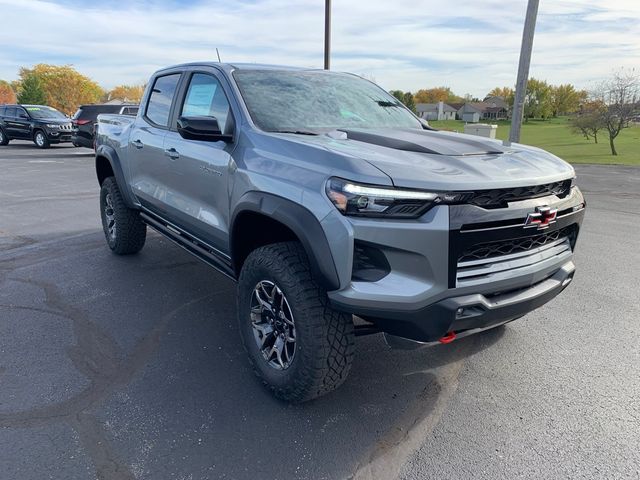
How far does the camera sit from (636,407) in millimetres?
2807

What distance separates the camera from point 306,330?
8.11 ft

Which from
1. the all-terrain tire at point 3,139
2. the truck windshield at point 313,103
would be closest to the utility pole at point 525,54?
the truck windshield at point 313,103

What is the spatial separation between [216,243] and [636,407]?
9.26 feet

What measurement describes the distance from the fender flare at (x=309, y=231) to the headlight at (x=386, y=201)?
0.64ft

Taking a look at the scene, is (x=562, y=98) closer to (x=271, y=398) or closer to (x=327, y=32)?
(x=327, y=32)

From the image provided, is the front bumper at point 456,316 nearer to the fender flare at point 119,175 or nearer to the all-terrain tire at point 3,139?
the fender flare at point 119,175

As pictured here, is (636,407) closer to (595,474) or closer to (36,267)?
(595,474)

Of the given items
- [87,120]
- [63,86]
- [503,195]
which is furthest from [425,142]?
[63,86]

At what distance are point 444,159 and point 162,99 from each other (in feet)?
9.70

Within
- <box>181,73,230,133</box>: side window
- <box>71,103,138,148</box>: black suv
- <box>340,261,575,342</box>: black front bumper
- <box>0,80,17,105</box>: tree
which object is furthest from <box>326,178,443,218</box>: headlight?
<box>0,80,17,105</box>: tree

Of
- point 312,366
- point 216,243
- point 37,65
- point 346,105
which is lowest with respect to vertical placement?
point 312,366

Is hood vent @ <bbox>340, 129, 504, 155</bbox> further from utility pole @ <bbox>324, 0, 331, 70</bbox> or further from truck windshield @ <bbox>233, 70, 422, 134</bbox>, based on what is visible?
utility pole @ <bbox>324, 0, 331, 70</bbox>

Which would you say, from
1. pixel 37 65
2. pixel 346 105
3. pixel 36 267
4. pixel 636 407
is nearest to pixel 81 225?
pixel 36 267

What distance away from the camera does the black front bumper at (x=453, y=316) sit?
2248mm
